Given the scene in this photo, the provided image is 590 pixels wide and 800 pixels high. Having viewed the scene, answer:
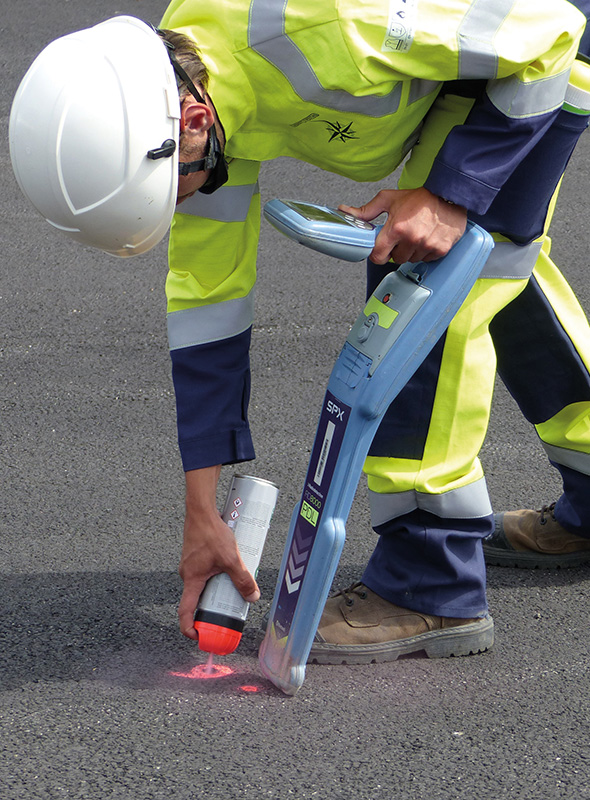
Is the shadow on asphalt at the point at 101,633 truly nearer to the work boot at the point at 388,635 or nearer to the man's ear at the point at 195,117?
the work boot at the point at 388,635

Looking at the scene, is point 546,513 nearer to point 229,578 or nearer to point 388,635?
point 388,635

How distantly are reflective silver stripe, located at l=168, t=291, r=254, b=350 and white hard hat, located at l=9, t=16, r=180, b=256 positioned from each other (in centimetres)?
43

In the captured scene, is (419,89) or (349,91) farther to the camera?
(419,89)

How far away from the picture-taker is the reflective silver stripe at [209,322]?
252 centimetres

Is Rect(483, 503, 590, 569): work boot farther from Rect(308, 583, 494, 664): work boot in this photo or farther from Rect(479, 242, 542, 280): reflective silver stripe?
Rect(479, 242, 542, 280): reflective silver stripe

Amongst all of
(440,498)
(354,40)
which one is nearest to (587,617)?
(440,498)

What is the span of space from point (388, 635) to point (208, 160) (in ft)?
4.09

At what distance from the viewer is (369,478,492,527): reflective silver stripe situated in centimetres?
251

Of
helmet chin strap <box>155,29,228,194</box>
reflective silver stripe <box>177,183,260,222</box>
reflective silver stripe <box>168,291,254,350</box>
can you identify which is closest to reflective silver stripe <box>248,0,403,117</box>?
helmet chin strap <box>155,29,228,194</box>

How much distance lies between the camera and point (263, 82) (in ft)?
7.03

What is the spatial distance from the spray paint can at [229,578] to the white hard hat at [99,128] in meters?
0.74

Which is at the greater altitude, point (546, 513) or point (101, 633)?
point (546, 513)

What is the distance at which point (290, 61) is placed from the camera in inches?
82.6

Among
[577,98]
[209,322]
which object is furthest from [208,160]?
[577,98]
